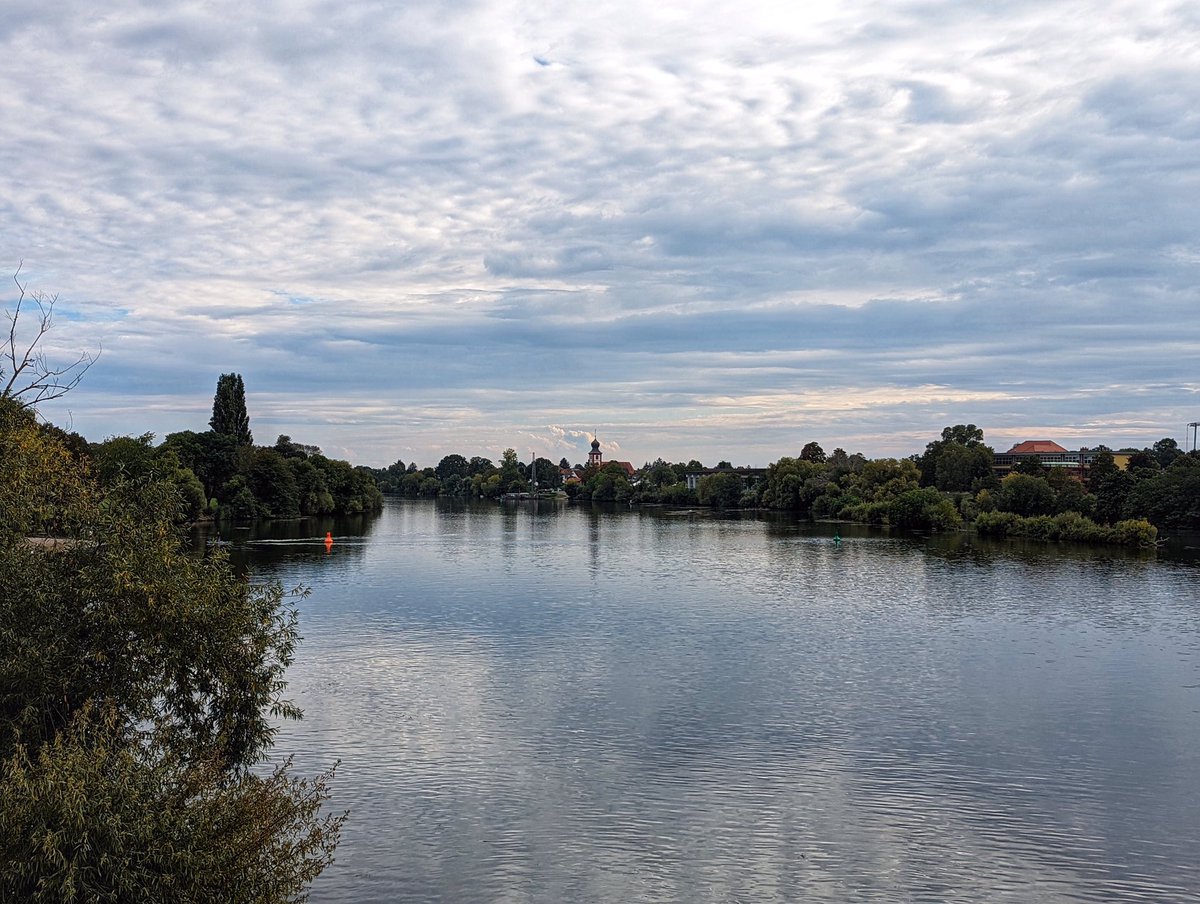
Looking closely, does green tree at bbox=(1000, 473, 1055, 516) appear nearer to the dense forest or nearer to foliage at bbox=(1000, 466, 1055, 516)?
foliage at bbox=(1000, 466, 1055, 516)

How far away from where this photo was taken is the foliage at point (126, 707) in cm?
974

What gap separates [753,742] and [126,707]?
14352 mm

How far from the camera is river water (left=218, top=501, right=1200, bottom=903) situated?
16956 mm

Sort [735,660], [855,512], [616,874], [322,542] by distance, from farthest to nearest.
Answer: [855,512]
[322,542]
[735,660]
[616,874]

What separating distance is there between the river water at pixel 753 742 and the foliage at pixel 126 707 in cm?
356

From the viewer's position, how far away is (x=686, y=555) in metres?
71.4

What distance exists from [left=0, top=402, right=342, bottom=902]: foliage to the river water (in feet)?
11.7

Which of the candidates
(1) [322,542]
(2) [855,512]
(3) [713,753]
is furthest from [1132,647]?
(2) [855,512]

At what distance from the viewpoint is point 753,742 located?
23609 millimetres

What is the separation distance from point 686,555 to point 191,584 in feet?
188

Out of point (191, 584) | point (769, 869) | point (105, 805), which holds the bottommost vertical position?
point (769, 869)

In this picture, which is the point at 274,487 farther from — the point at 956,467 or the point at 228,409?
the point at 956,467

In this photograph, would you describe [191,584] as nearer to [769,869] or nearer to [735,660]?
[769,869]

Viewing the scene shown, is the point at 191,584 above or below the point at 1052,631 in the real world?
above
